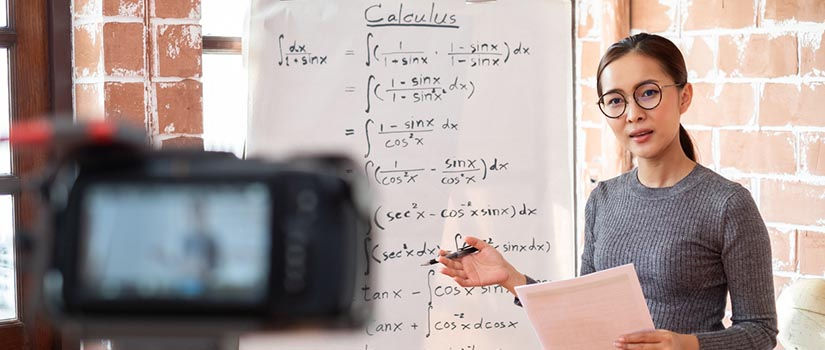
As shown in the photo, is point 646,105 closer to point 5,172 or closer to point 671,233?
point 671,233

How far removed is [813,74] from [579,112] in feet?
2.12

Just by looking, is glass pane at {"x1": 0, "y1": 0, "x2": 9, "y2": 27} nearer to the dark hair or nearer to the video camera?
the dark hair

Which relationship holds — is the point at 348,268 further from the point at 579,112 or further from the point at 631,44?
the point at 579,112

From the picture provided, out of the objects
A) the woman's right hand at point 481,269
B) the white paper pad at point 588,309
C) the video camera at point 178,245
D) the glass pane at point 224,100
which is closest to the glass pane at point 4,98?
the glass pane at point 224,100

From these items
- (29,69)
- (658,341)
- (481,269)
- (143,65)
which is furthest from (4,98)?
(658,341)

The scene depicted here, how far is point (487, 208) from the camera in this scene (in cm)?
214

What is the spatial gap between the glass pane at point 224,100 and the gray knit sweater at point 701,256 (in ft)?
2.85

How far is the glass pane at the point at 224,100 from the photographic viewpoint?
2041 mm

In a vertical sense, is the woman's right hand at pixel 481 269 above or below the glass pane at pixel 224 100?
below

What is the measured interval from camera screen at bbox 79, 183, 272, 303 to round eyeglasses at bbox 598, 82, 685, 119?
1.15 meters

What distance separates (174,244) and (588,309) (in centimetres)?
105

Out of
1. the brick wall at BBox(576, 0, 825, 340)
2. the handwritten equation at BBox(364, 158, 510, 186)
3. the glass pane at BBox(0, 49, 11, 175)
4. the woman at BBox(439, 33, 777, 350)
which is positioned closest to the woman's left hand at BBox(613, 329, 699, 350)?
the woman at BBox(439, 33, 777, 350)

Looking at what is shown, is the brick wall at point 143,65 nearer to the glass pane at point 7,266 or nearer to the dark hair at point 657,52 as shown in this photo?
the glass pane at point 7,266

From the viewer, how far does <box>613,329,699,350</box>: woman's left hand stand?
1369 millimetres
